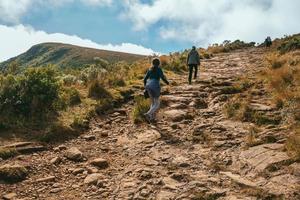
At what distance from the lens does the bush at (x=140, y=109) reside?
1430 cm

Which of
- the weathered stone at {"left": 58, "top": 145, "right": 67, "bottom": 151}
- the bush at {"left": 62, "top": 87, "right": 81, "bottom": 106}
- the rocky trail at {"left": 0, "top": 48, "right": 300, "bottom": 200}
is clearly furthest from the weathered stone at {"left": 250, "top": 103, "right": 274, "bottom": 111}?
the weathered stone at {"left": 58, "top": 145, "right": 67, "bottom": 151}

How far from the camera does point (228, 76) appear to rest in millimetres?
21375

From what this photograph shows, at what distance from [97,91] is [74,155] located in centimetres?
565

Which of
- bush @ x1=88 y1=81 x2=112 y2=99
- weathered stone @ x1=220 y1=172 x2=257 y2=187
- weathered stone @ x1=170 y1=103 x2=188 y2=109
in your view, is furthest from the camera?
bush @ x1=88 y1=81 x2=112 y2=99

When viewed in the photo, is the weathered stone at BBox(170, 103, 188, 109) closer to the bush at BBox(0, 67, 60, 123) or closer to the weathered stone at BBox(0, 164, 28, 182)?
the bush at BBox(0, 67, 60, 123)

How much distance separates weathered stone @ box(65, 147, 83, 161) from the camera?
11.2m

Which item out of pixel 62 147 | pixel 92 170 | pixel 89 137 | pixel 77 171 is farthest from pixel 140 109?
pixel 77 171

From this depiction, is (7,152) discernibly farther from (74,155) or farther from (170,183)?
(170,183)

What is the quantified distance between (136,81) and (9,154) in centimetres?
923

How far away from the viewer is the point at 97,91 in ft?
54.7

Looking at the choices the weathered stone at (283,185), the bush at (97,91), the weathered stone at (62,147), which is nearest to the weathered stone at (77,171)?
the weathered stone at (62,147)

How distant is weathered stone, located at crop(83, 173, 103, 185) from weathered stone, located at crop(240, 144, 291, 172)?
337 cm

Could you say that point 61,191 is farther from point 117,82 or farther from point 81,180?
point 117,82

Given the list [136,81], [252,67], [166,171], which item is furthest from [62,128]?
[252,67]
